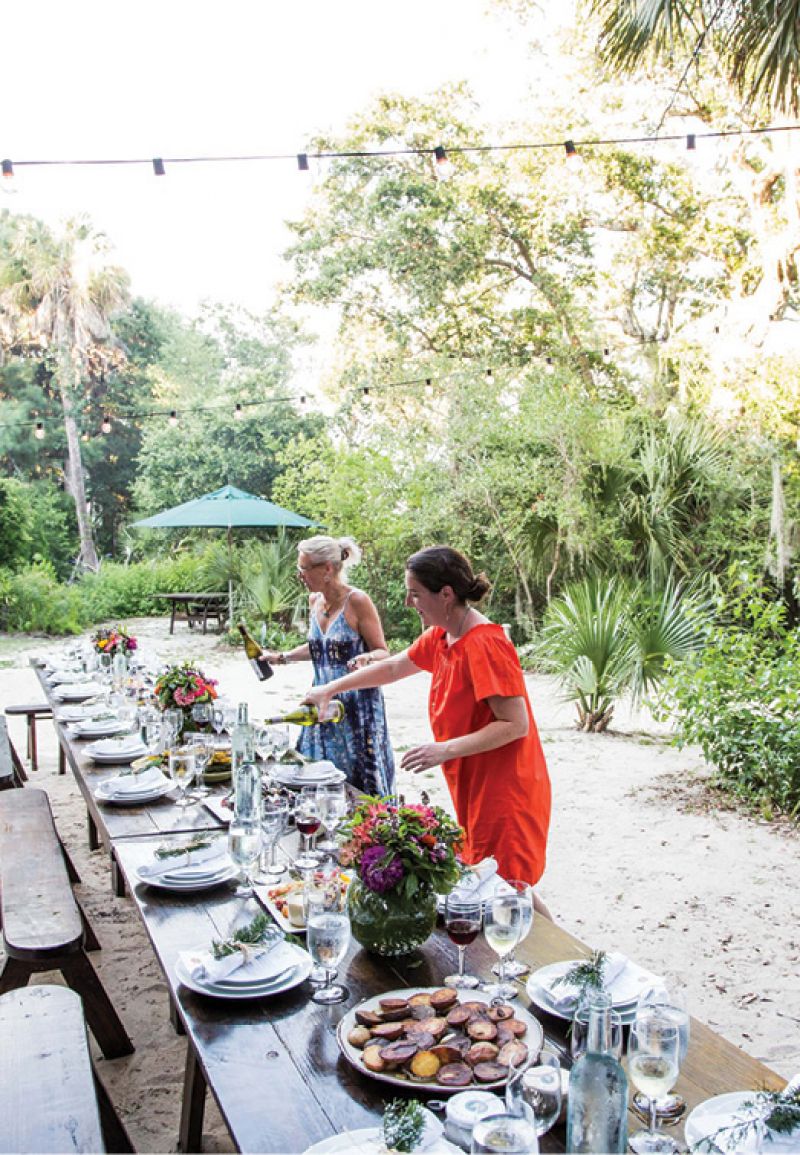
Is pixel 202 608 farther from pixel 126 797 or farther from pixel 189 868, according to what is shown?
pixel 189 868

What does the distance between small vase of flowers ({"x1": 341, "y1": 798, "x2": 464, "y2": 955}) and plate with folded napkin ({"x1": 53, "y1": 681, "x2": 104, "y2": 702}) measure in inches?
139

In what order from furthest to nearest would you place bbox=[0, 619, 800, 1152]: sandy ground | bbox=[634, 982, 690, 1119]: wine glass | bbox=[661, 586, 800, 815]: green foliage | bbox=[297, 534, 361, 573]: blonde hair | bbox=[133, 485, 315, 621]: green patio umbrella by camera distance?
1. bbox=[133, 485, 315, 621]: green patio umbrella
2. bbox=[661, 586, 800, 815]: green foliage
3. bbox=[297, 534, 361, 573]: blonde hair
4. bbox=[0, 619, 800, 1152]: sandy ground
5. bbox=[634, 982, 690, 1119]: wine glass

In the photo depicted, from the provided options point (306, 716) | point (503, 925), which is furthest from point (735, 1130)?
point (306, 716)

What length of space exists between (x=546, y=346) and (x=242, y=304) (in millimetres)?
15570

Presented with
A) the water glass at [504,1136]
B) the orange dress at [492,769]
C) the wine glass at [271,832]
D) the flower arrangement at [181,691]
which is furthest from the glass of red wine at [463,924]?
the flower arrangement at [181,691]

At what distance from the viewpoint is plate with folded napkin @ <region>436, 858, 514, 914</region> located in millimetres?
2027

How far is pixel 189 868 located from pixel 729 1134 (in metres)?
1.39

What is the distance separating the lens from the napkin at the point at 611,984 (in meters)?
1.68

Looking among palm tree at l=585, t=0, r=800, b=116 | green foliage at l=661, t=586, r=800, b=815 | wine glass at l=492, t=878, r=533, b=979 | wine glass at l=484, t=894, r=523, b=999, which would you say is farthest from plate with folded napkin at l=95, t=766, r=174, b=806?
palm tree at l=585, t=0, r=800, b=116

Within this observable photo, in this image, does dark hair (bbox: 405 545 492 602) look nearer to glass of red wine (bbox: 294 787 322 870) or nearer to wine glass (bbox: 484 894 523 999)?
glass of red wine (bbox: 294 787 322 870)

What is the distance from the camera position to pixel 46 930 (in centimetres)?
275

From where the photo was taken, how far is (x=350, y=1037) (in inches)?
61.8

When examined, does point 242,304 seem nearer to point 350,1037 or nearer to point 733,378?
point 733,378

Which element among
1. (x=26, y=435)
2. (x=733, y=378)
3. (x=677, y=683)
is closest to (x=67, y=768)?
(x=677, y=683)
